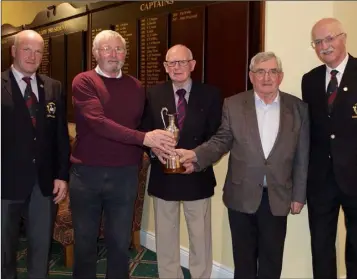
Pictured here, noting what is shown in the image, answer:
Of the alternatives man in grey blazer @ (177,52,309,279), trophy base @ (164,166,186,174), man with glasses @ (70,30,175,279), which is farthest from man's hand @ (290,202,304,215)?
man with glasses @ (70,30,175,279)

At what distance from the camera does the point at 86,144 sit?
89.1 inches

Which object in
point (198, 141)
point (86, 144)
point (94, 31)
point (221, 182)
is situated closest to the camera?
point (86, 144)

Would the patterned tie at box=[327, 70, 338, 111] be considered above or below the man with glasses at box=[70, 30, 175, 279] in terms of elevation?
above

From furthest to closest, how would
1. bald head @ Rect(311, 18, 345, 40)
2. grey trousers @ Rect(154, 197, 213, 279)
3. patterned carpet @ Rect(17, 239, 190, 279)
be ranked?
patterned carpet @ Rect(17, 239, 190, 279)
grey trousers @ Rect(154, 197, 213, 279)
bald head @ Rect(311, 18, 345, 40)

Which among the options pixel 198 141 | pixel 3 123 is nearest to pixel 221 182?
pixel 198 141

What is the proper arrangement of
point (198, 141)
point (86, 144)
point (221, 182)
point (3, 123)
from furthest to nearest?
point (221, 182) < point (198, 141) < point (86, 144) < point (3, 123)

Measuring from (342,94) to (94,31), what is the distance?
8.35ft

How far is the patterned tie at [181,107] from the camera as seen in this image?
241 cm

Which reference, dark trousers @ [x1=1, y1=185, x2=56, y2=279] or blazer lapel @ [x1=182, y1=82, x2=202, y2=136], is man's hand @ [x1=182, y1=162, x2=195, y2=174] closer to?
blazer lapel @ [x1=182, y1=82, x2=202, y2=136]

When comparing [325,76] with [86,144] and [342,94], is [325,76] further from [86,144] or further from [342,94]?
[86,144]

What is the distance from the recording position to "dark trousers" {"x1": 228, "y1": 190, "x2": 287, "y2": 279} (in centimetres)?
217

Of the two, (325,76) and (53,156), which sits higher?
(325,76)

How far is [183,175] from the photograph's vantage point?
240cm

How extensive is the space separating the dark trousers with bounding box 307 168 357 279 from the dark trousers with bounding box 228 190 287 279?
0.17 m
